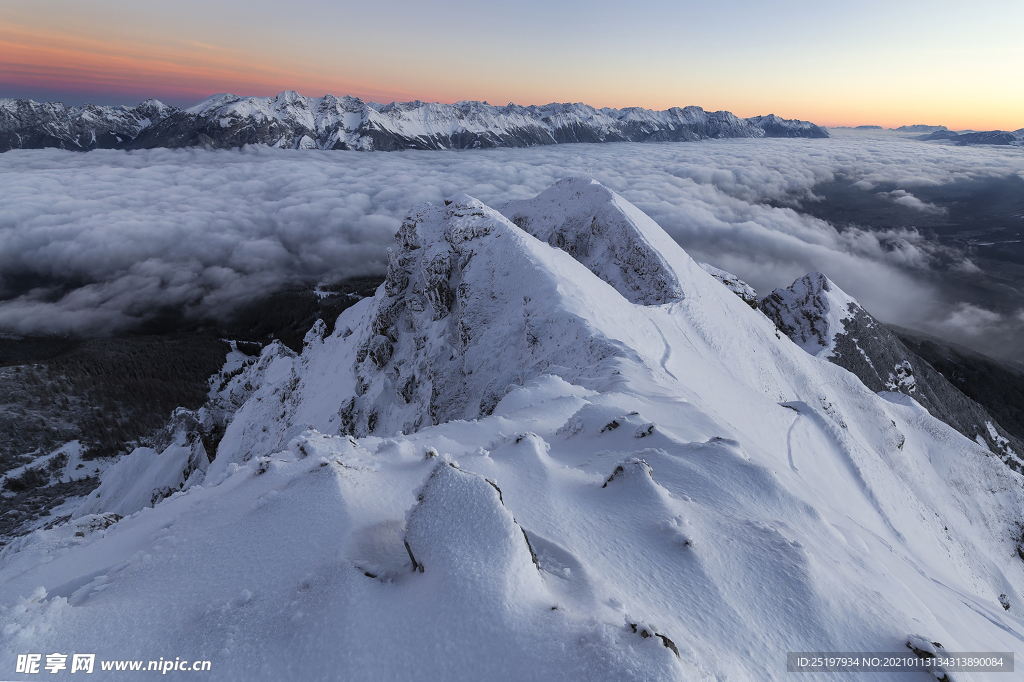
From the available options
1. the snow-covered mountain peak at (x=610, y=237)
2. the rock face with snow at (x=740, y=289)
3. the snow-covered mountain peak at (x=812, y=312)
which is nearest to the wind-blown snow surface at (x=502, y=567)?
the snow-covered mountain peak at (x=610, y=237)

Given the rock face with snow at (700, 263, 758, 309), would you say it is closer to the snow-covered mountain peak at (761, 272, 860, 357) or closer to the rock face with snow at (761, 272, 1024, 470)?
the snow-covered mountain peak at (761, 272, 860, 357)

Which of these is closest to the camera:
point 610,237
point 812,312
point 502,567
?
point 502,567

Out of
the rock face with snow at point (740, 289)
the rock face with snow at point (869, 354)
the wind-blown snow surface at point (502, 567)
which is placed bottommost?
the rock face with snow at point (869, 354)

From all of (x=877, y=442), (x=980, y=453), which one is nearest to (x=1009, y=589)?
(x=877, y=442)

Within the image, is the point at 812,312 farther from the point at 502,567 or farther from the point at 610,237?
the point at 502,567

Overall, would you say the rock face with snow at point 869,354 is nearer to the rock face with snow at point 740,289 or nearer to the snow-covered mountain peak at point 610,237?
the rock face with snow at point 740,289

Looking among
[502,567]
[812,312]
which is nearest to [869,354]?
[812,312]

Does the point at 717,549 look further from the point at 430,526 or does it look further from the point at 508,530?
the point at 430,526

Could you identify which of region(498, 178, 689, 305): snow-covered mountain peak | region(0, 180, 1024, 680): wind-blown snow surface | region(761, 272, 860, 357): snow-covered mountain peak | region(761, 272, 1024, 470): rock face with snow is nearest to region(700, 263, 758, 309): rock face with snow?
region(498, 178, 689, 305): snow-covered mountain peak
